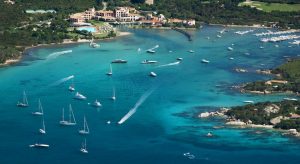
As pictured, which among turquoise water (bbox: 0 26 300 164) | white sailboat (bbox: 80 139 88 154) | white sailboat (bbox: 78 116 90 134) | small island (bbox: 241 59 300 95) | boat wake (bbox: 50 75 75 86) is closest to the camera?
white sailboat (bbox: 80 139 88 154)

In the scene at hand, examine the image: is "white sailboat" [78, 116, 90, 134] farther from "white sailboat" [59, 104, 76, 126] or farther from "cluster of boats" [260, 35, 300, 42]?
"cluster of boats" [260, 35, 300, 42]

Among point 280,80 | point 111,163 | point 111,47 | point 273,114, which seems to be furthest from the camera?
point 111,47

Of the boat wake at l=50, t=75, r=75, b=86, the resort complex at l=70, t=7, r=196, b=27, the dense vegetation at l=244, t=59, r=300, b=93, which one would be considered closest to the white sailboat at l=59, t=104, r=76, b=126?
the boat wake at l=50, t=75, r=75, b=86

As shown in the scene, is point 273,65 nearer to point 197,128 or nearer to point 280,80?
point 280,80

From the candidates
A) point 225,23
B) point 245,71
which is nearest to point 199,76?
point 245,71

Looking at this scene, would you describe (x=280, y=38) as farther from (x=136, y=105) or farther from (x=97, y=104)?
(x=97, y=104)
